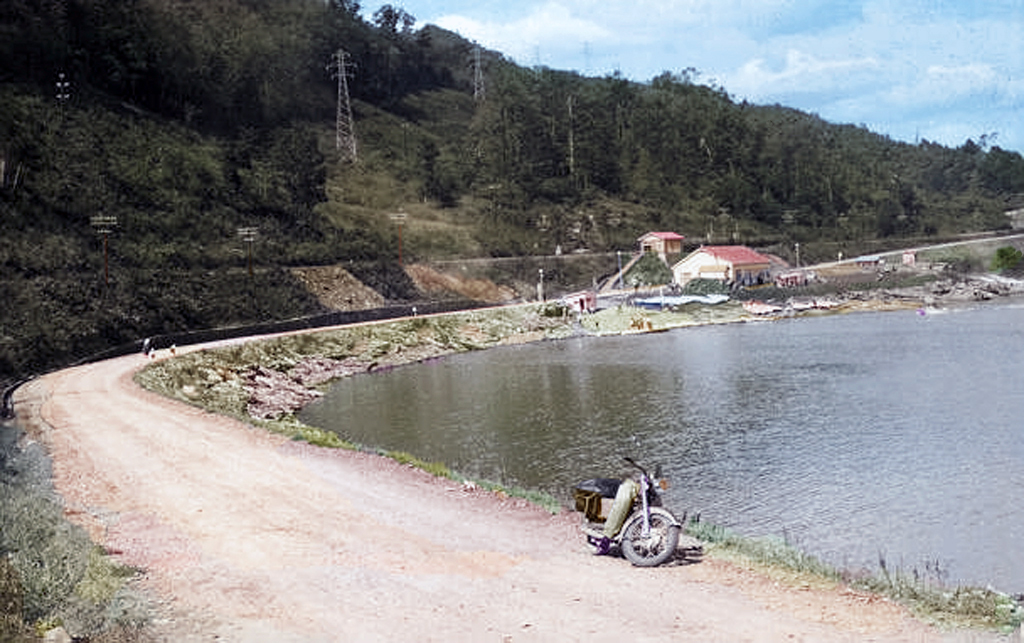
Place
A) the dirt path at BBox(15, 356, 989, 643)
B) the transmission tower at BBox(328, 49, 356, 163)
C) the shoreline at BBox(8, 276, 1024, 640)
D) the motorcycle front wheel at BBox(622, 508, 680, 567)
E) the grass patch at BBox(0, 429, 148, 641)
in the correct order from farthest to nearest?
the transmission tower at BBox(328, 49, 356, 163) → the shoreline at BBox(8, 276, 1024, 640) → the motorcycle front wheel at BBox(622, 508, 680, 567) → the dirt path at BBox(15, 356, 989, 643) → the grass patch at BBox(0, 429, 148, 641)

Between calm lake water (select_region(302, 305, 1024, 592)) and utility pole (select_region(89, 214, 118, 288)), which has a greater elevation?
utility pole (select_region(89, 214, 118, 288))

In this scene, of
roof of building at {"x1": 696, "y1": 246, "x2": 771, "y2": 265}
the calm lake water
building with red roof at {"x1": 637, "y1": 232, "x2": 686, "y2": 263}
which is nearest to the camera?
the calm lake water

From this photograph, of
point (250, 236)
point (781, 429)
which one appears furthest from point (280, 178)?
point (781, 429)

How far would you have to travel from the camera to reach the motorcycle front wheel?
→ 55.6 feet

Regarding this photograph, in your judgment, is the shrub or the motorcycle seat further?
the shrub

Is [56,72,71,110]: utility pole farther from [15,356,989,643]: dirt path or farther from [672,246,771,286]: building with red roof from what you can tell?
[672,246,771,286]: building with red roof

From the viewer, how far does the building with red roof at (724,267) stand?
11812 centimetres

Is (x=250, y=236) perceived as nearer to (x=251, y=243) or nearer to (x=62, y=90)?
(x=251, y=243)

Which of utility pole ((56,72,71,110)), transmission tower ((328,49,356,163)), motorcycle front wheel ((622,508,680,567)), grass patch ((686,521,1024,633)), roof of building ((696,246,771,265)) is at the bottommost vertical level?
grass patch ((686,521,1024,633))

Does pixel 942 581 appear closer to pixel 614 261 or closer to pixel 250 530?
pixel 250 530

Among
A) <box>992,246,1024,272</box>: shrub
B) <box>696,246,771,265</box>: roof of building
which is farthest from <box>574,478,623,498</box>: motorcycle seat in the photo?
<box>992,246,1024,272</box>: shrub

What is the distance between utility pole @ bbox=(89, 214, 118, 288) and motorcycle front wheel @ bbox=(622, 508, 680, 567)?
6062 centimetres

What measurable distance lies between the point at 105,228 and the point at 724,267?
3053 inches

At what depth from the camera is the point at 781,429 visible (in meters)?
38.5
